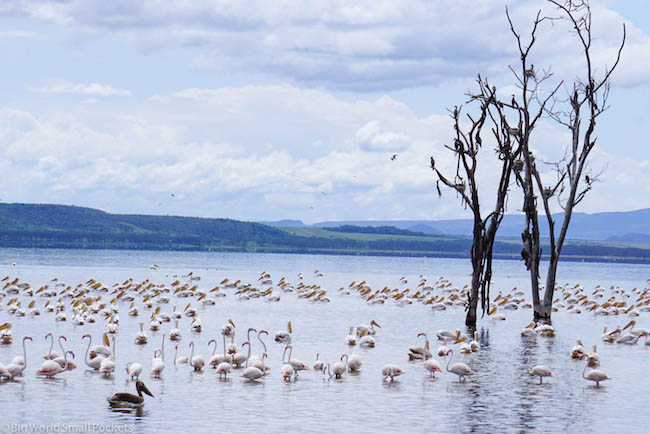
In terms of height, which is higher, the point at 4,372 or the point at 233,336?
the point at 233,336

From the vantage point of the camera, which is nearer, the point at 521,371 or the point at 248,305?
the point at 521,371

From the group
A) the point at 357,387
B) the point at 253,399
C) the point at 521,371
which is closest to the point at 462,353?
the point at 521,371

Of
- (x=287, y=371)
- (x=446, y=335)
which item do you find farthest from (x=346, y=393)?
(x=446, y=335)

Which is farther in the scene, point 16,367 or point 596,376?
point 596,376

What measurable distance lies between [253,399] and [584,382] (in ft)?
31.1

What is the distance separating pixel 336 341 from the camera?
1308 inches

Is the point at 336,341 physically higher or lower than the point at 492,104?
lower

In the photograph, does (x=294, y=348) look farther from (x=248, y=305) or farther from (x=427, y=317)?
(x=248, y=305)

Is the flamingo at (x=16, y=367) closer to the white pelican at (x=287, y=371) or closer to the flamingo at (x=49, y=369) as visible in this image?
the flamingo at (x=49, y=369)

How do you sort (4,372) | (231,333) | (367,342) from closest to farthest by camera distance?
(4,372) < (231,333) < (367,342)

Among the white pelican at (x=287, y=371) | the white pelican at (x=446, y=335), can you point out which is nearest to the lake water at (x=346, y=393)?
the white pelican at (x=287, y=371)

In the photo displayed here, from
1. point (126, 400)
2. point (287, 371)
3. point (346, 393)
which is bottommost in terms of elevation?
point (346, 393)

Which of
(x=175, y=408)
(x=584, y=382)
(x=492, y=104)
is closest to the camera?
(x=175, y=408)

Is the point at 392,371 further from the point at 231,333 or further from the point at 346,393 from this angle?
the point at 231,333
